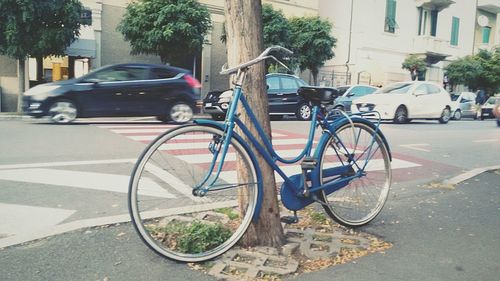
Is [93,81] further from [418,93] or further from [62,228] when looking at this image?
[418,93]

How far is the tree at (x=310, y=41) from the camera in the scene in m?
23.3

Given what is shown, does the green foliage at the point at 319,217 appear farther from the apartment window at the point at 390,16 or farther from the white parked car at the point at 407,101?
the apartment window at the point at 390,16

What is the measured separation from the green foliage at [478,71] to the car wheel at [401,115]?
17.8 metres

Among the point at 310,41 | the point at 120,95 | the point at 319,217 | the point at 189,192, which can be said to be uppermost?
the point at 310,41

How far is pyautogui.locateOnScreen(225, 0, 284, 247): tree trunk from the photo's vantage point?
3506 millimetres

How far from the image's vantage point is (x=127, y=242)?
3.65 metres

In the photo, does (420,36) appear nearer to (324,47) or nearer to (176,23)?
(324,47)

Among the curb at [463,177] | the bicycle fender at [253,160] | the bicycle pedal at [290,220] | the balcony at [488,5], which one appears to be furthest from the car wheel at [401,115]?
the balcony at [488,5]

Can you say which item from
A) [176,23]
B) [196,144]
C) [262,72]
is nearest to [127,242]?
[196,144]

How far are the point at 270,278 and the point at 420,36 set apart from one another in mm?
33706

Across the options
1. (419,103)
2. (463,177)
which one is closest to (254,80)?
(463,177)

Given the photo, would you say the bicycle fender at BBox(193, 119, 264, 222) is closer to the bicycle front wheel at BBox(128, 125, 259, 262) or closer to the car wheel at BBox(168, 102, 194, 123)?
the bicycle front wheel at BBox(128, 125, 259, 262)

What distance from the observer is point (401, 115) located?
16938mm

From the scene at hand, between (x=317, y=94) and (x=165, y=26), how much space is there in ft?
50.4
